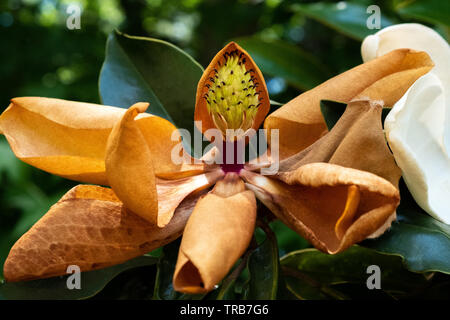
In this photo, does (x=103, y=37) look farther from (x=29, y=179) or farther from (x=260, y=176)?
(x=260, y=176)

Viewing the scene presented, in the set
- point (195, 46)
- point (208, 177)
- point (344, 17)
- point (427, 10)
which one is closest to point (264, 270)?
point (208, 177)

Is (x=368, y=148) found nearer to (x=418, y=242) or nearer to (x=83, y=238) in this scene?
(x=418, y=242)

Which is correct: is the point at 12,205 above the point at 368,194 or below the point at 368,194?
below

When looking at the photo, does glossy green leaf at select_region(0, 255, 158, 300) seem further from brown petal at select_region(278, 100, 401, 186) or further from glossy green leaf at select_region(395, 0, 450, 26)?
glossy green leaf at select_region(395, 0, 450, 26)

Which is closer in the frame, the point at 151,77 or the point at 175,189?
the point at 175,189

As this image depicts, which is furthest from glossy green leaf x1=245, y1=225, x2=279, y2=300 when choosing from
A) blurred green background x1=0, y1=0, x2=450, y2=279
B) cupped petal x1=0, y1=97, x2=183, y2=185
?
blurred green background x1=0, y1=0, x2=450, y2=279

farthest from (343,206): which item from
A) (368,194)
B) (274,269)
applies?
(274,269)

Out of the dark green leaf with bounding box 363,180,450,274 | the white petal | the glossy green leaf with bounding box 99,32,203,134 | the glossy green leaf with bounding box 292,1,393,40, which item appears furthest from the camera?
the glossy green leaf with bounding box 292,1,393,40
